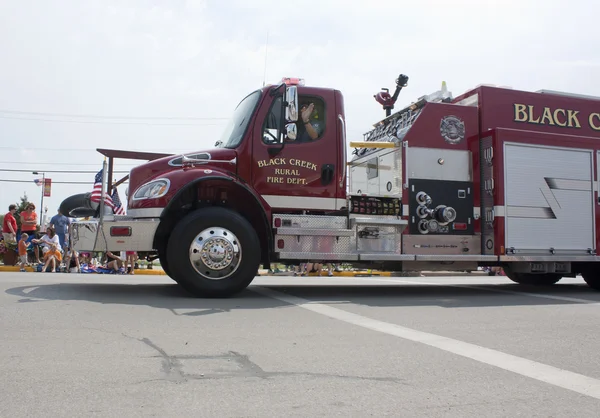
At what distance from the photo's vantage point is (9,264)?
49.3 ft

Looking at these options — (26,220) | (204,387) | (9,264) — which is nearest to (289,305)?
(204,387)

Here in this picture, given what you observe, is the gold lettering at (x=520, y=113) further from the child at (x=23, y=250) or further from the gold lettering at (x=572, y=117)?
the child at (x=23, y=250)

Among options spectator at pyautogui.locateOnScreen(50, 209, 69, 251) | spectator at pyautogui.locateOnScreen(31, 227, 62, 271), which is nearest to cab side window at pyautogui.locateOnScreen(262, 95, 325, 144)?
spectator at pyautogui.locateOnScreen(31, 227, 62, 271)

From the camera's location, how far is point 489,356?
4.34 meters

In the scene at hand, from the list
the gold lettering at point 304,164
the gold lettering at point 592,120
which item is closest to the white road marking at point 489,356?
the gold lettering at point 304,164

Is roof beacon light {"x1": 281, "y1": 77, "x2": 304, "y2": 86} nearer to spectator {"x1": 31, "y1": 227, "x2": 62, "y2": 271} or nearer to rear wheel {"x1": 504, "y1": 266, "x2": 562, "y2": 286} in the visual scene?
rear wheel {"x1": 504, "y1": 266, "x2": 562, "y2": 286}

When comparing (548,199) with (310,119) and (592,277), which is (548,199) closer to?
(592,277)

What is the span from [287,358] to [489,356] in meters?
1.56

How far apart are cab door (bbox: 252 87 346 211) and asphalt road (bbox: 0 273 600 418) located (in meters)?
1.48

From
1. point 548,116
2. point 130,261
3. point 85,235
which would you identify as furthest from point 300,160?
point 130,261

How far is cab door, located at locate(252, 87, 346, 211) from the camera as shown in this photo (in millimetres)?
7746

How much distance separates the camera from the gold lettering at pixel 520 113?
9156 millimetres

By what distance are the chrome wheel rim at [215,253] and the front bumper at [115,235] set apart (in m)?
0.61

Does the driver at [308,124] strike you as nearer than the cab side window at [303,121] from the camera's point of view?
No
